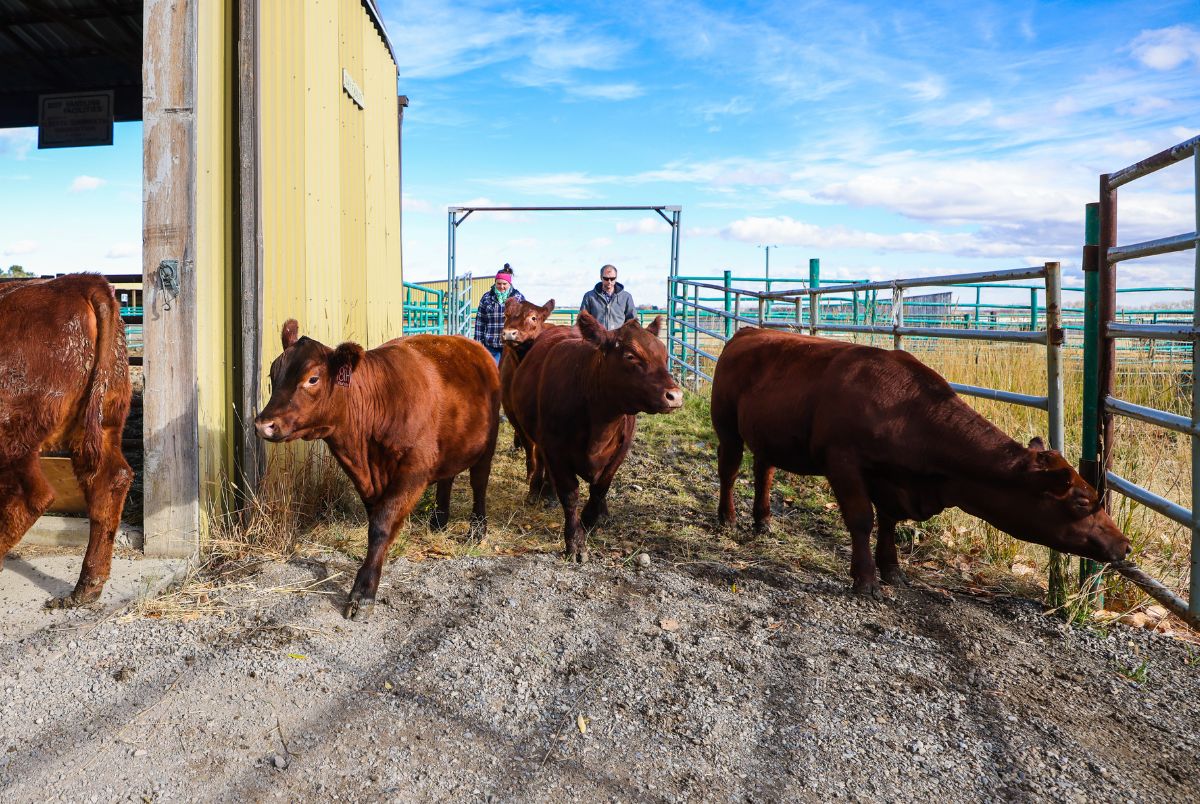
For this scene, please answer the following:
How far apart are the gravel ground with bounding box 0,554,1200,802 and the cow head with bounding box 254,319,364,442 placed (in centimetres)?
89

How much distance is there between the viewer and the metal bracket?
467 cm

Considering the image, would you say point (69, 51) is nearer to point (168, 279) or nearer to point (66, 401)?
point (168, 279)

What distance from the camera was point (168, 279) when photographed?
468 cm

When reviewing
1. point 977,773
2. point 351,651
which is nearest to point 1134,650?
point 977,773

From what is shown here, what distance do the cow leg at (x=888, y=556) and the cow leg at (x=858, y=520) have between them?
17cm

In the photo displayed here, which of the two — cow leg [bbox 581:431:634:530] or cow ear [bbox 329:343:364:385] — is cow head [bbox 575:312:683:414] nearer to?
cow leg [bbox 581:431:634:530]

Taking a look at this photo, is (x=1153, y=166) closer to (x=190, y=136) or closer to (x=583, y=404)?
(x=583, y=404)

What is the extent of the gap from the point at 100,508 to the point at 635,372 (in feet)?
9.35

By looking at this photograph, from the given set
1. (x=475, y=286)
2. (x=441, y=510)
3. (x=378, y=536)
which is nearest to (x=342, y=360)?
(x=378, y=536)

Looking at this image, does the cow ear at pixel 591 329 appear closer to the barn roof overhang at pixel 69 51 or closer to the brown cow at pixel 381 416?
the brown cow at pixel 381 416

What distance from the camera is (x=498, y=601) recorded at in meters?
4.18

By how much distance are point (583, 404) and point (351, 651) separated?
216 centimetres

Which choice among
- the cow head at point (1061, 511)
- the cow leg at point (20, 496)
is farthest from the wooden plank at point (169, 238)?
the cow head at point (1061, 511)

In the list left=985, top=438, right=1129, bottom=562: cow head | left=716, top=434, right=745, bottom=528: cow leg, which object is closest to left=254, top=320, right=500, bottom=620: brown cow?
left=716, top=434, right=745, bottom=528: cow leg
